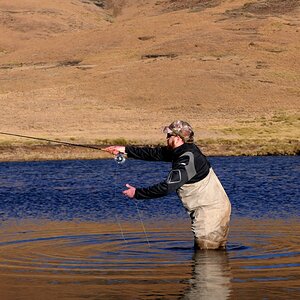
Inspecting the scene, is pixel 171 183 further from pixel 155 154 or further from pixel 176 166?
pixel 155 154

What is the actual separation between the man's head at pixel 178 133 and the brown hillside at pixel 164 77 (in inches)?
1096

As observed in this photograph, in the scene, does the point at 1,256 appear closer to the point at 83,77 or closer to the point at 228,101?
the point at 228,101

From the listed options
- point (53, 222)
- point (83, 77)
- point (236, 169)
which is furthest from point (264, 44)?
point (53, 222)

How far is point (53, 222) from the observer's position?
61.2 ft

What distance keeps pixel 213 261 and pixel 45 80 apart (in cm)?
6141

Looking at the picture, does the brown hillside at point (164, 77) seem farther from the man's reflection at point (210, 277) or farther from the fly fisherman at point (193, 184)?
the man's reflection at point (210, 277)

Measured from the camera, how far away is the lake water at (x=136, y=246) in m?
11.1

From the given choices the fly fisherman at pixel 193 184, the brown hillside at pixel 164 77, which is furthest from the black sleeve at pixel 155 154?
the brown hillside at pixel 164 77

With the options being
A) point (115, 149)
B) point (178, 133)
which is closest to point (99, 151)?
point (115, 149)

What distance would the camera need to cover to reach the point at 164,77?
68.9 meters

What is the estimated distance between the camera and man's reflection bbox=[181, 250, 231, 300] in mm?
10539

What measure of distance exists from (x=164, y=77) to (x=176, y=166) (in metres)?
56.1

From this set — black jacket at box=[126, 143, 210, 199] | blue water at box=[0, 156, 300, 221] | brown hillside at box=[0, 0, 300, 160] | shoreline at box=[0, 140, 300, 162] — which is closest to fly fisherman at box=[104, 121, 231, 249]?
black jacket at box=[126, 143, 210, 199]

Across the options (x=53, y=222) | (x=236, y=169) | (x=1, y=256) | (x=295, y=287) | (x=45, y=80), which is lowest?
(x=45, y=80)
